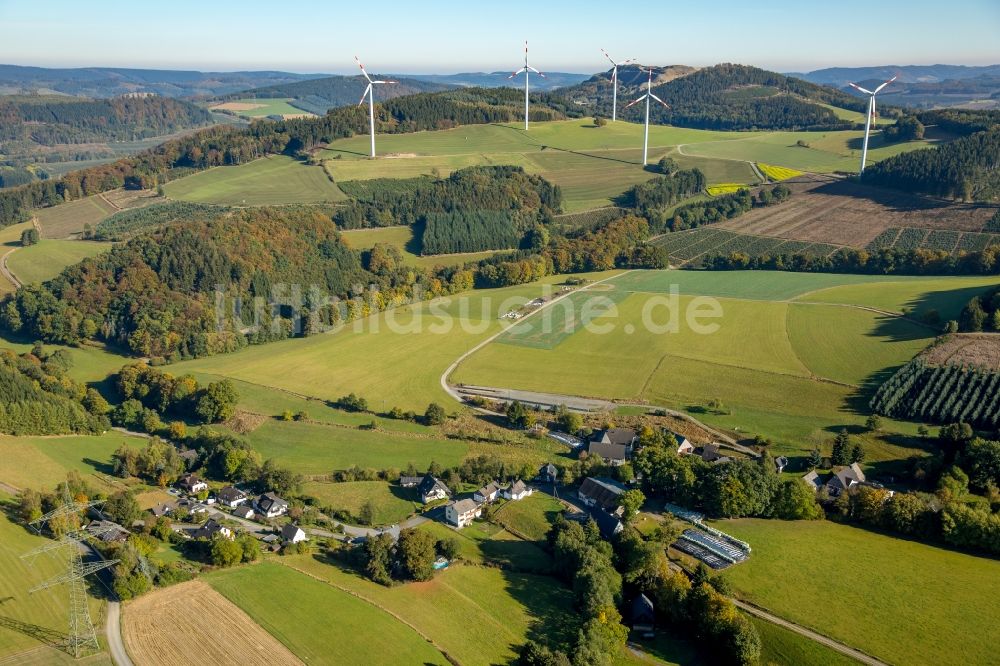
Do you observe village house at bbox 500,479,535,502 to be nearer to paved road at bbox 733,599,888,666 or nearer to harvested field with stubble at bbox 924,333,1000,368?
paved road at bbox 733,599,888,666

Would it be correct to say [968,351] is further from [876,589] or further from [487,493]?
[487,493]

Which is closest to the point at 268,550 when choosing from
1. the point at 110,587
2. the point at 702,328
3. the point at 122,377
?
the point at 110,587

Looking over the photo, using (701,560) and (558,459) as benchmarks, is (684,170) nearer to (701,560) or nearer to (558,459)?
(558,459)

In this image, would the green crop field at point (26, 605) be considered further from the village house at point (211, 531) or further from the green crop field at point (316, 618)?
the village house at point (211, 531)

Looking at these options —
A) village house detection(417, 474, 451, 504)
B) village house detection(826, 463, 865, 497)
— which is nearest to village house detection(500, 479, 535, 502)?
village house detection(417, 474, 451, 504)

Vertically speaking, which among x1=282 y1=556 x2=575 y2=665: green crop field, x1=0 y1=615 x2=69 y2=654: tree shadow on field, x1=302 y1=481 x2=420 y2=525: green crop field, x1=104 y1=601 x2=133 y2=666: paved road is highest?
x1=0 y1=615 x2=69 y2=654: tree shadow on field

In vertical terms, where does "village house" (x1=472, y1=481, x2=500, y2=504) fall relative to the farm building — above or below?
below
